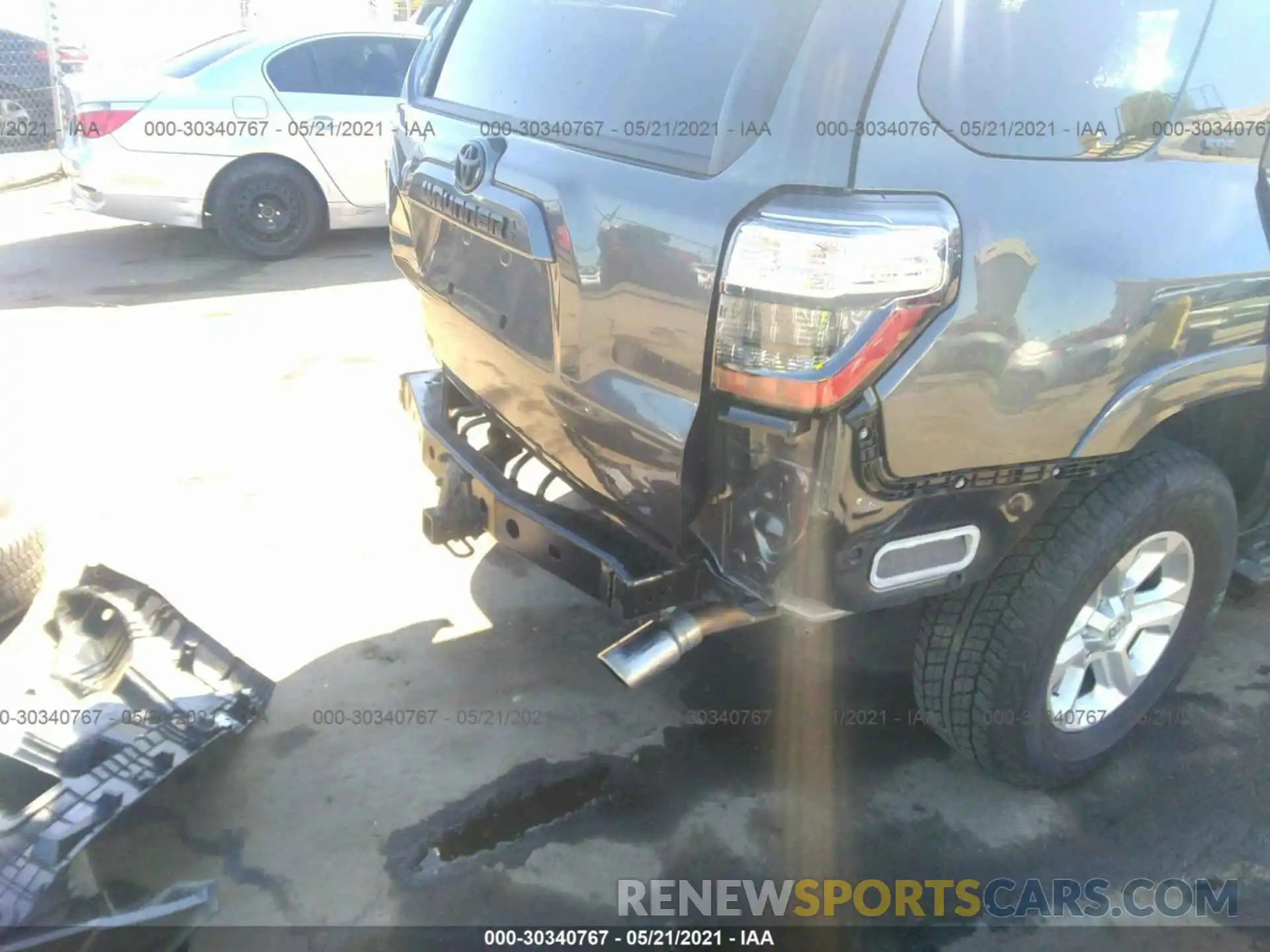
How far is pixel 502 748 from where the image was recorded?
2.91 meters

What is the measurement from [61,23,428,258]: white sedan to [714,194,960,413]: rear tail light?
6321 mm

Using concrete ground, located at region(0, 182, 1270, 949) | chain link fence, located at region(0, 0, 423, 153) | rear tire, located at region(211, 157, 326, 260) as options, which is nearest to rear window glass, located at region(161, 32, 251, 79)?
rear tire, located at region(211, 157, 326, 260)

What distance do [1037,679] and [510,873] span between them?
1349 millimetres

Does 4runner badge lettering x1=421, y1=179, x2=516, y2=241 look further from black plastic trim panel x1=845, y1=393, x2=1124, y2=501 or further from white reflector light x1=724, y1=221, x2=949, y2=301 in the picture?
black plastic trim panel x1=845, y1=393, x2=1124, y2=501

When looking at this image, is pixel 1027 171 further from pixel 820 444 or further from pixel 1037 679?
pixel 1037 679

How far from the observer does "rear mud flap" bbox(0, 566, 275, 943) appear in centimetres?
208

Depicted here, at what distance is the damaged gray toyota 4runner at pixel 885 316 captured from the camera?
1.94 meters

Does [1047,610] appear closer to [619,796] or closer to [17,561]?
[619,796]

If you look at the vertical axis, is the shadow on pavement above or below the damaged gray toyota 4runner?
below

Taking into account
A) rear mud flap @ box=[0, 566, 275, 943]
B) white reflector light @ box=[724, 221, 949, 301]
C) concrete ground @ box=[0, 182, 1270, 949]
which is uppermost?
white reflector light @ box=[724, 221, 949, 301]

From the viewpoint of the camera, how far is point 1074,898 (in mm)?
2486

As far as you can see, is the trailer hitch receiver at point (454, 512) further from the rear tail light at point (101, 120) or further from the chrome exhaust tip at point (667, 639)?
the rear tail light at point (101, 120)

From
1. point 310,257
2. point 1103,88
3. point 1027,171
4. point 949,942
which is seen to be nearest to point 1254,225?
point 1103,88

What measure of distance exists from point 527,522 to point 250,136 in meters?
6.24
